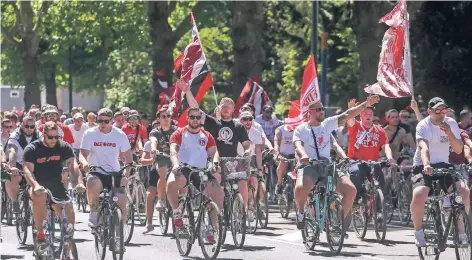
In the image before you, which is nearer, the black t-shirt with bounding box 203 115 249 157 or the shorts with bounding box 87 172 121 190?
the shorts with bounding box 87 172 121 190

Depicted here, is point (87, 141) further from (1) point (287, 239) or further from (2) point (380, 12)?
(2) point (380, 12)

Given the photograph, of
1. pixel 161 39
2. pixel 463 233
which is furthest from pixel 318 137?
pixel 161 39

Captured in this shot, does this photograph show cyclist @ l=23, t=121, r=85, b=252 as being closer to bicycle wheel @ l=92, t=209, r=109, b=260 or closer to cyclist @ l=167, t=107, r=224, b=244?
bicycle wheel @ l=92, t=209, r=109, b=260

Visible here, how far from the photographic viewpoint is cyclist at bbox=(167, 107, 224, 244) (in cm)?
1524

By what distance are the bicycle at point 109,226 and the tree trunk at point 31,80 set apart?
1422 inches

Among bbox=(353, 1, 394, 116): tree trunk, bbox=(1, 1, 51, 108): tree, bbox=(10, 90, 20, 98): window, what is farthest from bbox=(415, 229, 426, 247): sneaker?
bbox=(10, 90, 20, 98): window

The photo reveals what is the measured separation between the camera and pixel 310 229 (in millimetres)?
15781

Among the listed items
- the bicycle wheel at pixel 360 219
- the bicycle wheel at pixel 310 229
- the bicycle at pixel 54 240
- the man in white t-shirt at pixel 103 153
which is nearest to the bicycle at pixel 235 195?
the bicycle wheel at pixel 310 229

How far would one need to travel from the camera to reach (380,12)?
25406mm

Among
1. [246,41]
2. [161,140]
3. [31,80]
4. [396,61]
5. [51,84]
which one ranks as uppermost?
[51,84]

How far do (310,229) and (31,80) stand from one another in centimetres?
3534

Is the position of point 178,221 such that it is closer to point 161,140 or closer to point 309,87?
point 161,140

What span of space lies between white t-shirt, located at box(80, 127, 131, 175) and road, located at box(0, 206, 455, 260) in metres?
1.10

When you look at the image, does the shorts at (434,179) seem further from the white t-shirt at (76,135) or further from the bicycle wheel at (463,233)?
the white t-shirt at (76,135)
